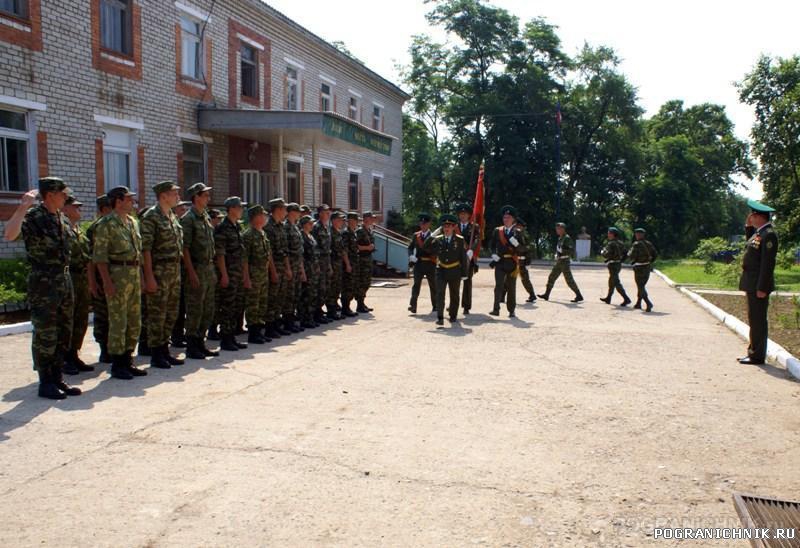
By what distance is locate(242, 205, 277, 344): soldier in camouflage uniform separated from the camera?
28.8 feet

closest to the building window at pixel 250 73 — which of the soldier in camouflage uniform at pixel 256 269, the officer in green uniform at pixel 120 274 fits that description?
the soldier in camouflage uniform at pixel 256 269

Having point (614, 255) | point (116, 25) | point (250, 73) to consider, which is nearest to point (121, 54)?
point (116, 25)

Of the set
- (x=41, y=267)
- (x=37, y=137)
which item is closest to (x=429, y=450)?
(x=41, y=267)

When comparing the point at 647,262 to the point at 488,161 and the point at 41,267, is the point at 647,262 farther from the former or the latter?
the point at 488,161

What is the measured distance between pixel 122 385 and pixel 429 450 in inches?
135

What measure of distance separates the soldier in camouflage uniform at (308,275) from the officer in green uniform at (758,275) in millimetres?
6091

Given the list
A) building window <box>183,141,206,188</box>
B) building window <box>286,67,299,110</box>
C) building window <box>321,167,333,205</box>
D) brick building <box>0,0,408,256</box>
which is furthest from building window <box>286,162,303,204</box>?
building window <box>183,141,206,188</box>

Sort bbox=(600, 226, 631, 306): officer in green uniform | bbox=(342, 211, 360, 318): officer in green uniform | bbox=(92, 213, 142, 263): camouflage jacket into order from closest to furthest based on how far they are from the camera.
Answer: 1. bbox=(92, 213, 142, 263): camouflage jacket
2. bbox=(342, 211, 360, 318): officer in green uniform
3. bbox=(600, 226, 631, 306): officer in green uniform

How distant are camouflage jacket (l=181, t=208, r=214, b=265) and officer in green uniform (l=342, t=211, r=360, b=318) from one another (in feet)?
14.2

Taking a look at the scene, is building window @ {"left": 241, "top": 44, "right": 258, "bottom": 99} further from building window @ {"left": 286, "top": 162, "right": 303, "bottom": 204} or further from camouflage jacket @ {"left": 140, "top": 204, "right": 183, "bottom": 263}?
camouflage jacket @ {"left": 140, "top": 204, "right": 183, "bottom": 263}

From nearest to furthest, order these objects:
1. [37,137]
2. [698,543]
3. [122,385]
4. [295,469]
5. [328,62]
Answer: [698,543] < [295,469] < [122,385] < [37,137] < [328,62]

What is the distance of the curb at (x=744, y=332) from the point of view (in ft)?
24.7

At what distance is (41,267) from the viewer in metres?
5.88

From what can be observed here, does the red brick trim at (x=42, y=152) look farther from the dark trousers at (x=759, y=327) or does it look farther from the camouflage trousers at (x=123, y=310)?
the dark trousers at (x=759, y=327)
